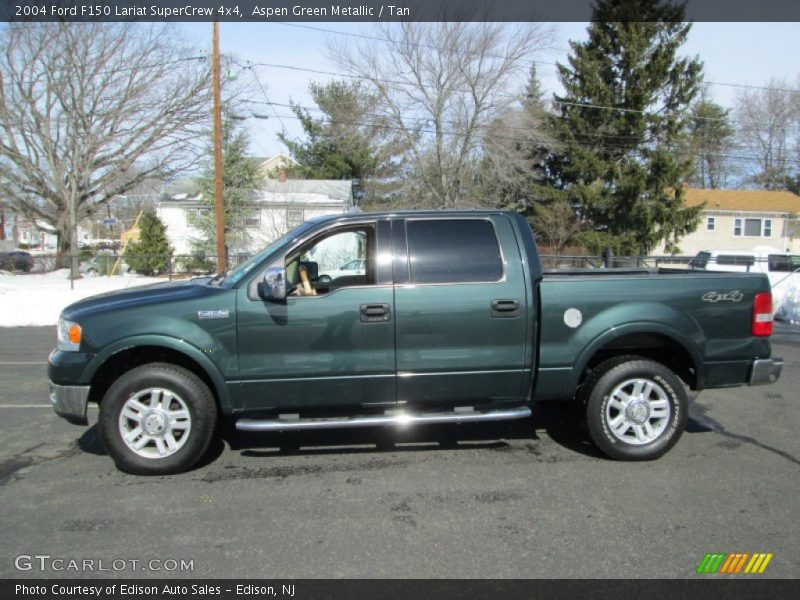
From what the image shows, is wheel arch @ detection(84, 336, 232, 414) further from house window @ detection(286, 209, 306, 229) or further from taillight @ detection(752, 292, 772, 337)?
house window @ detection(286, 209, 306, 229)

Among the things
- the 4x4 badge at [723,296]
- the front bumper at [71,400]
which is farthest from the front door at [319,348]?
the 4x4 badge at [723,296]

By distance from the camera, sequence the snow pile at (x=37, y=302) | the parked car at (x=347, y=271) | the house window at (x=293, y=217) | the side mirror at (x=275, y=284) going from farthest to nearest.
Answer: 1. the house window at (x=293, y=217)
2. the snow pile at (x=37, y=302)
3. the parked car at (x=347, y=271)
4. the side mirror at (x=275, y=284)

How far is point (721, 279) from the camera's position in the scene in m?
4.64

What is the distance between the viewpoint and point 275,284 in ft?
13.8

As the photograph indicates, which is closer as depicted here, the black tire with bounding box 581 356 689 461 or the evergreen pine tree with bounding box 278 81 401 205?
the black tire with bounding box 581 356 689 461

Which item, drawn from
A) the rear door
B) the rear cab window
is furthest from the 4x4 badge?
the rear cab window

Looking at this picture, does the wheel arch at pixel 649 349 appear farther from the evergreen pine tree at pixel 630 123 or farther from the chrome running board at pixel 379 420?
the evergreen pine tree at pixel 630 123

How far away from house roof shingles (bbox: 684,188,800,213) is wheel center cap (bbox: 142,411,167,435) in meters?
42.8

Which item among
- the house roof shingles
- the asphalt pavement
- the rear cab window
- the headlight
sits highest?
the house roof shingles

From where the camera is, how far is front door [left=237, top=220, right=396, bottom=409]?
432 cm

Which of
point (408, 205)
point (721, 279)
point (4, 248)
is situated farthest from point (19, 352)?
point (4, 248)

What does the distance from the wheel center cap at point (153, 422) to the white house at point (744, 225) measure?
4262cm

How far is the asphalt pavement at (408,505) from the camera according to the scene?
320 centimetres

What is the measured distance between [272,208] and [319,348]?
28.4 metres
